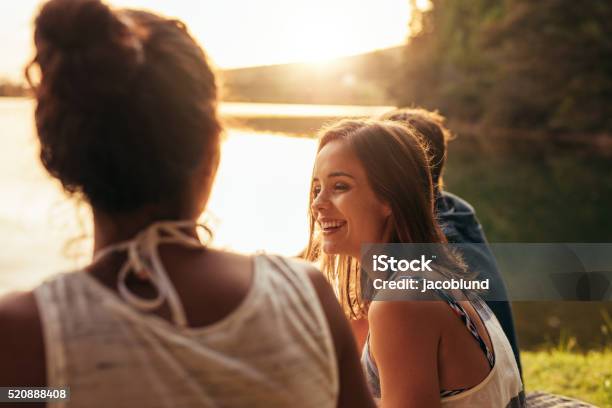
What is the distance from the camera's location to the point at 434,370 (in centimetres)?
191

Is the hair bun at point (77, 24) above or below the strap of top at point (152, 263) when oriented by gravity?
above

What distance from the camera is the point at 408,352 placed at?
6.20 ft

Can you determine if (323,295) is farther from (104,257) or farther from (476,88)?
(476,88)

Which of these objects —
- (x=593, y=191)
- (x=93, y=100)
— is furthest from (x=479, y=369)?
(x=593, y=191)

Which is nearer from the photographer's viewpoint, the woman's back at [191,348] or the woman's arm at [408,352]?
the woman's back at [191,348]

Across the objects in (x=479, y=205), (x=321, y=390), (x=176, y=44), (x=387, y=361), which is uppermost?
(x=479, y=205)

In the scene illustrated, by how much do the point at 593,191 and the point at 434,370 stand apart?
84.8ft

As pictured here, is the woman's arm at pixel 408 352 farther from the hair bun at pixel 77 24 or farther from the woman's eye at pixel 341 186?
the hair bun at pixel 77 24

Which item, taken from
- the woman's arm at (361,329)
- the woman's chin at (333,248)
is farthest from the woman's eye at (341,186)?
the woman's arm at (361,329)

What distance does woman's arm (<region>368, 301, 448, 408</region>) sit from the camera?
189 centimetres

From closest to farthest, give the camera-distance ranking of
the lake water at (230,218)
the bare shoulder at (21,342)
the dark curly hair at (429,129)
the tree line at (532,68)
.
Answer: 1. the bare shoulder at (21,342)
2. the dark curly hair at (429,129)
3. the lake water at (230,218)
4. the tree line at (532,68)

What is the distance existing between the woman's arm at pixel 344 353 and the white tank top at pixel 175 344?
35 mm

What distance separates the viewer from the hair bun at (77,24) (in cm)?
111

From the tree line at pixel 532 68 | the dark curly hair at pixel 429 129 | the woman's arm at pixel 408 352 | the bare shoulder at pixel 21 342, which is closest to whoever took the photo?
the bare shoulder at pixel 21 342
